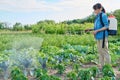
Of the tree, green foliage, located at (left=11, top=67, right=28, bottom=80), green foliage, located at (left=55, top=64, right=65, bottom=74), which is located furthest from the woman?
the tree

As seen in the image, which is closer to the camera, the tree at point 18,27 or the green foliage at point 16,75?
the green foliage at point 16,75

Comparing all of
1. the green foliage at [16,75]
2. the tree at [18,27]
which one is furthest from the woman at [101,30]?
the tree at [18,27]

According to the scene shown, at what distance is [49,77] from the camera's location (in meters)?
6.33

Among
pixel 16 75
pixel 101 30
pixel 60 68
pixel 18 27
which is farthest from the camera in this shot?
pixel 18 27

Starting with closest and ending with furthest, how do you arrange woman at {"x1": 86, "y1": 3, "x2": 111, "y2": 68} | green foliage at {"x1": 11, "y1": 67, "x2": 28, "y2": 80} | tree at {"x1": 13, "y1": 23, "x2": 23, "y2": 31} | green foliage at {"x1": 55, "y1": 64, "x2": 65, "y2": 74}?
green foliage at {"x1": 11, "y1": 67, "x2": 28, "y2": 80} < green foliage at {"x1": 55, "y1": 64, "x2": 65, "y2": 74} < woman at {"x1": 86, "y1": 3, "x2": 111, "y2": 68} < tree at {"x1": 13, "y1": 23, "x2": 23, "y2": 31}

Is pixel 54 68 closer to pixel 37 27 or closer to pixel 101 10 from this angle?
pixel 101 10

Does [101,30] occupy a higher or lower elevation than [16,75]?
higher

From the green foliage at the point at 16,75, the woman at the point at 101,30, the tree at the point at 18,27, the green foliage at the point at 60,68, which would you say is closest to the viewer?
the green foliage at the point at 16,75

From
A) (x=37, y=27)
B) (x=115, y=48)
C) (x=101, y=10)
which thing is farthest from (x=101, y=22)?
(x=37, y=27)

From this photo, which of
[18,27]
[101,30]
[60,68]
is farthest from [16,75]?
[18,27]

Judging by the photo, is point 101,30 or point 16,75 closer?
point 16,75

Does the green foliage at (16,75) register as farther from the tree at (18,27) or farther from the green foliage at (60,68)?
the tree at (18,27)

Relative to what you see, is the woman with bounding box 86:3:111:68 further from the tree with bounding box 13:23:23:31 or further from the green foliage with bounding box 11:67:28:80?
the tree with bounding box 13:23:23:31

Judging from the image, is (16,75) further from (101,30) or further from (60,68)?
(101,30)
